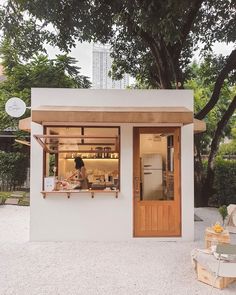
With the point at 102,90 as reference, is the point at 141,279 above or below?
below

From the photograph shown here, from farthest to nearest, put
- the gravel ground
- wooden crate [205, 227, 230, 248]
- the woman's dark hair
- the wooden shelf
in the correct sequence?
the woman's dark hair < the wooden shelf < wooden crate [205, 227, 230, 248] < the gravel ground

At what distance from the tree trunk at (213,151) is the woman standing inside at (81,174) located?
607 centimetres

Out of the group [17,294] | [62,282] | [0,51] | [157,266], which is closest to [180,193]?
[157,266]

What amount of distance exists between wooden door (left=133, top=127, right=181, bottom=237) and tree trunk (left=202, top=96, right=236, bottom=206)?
520cm

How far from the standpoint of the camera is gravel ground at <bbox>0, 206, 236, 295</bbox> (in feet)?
15.8

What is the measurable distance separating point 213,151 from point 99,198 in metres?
6.38

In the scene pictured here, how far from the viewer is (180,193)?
7605mm

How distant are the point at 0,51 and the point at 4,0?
535 centimetres

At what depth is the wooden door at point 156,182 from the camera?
24.8ft

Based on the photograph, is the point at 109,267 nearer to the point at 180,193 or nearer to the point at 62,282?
the point at 62,282

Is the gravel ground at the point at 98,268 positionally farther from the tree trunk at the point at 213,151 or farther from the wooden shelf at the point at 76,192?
the tree trunk at the point at 213,151

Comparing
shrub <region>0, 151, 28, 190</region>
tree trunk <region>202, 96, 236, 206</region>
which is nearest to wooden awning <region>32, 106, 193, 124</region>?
tree trunk <region>202, 96, 236, 206</region>

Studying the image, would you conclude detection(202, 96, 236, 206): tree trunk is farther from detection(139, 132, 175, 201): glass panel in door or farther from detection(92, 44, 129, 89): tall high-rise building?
detection(92, 44, 129, 89): tall high-rise building

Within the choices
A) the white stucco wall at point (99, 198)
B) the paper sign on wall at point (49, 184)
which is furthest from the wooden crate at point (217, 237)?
the paper sign on wall at point (49, 184)
